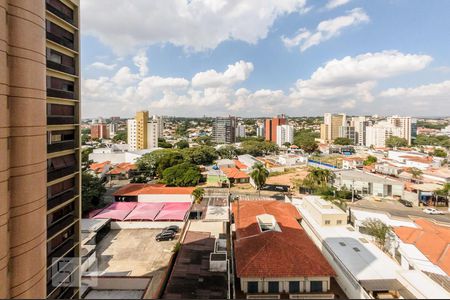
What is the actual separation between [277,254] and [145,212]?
725 inches

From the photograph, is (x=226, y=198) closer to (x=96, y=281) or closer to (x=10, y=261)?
(x=96, y=281)

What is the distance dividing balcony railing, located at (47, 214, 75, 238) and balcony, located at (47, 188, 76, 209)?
3.24 ft

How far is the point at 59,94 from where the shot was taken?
13211 millimetres

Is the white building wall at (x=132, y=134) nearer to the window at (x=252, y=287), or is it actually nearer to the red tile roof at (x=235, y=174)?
the red tile roof at (x=235, y=174)

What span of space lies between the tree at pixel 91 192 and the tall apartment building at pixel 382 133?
122 meters

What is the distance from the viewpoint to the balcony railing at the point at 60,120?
12.6m

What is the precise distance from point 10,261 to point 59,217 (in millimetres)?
5591

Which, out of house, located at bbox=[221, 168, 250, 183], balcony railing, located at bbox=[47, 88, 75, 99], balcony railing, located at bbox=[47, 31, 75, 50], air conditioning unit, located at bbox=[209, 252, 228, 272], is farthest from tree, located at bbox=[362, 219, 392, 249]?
house, located at bbox=[221, 168, 250, 183]

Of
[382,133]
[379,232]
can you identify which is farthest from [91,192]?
[382,133]

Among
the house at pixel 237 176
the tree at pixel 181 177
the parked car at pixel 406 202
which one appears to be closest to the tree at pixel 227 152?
the house at pixel 237 176

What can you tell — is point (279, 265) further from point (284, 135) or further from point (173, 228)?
point (284, 135)

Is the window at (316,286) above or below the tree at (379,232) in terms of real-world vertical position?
below

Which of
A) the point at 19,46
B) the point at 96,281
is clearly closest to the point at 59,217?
the point at 96,281

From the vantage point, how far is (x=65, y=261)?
14344mm
